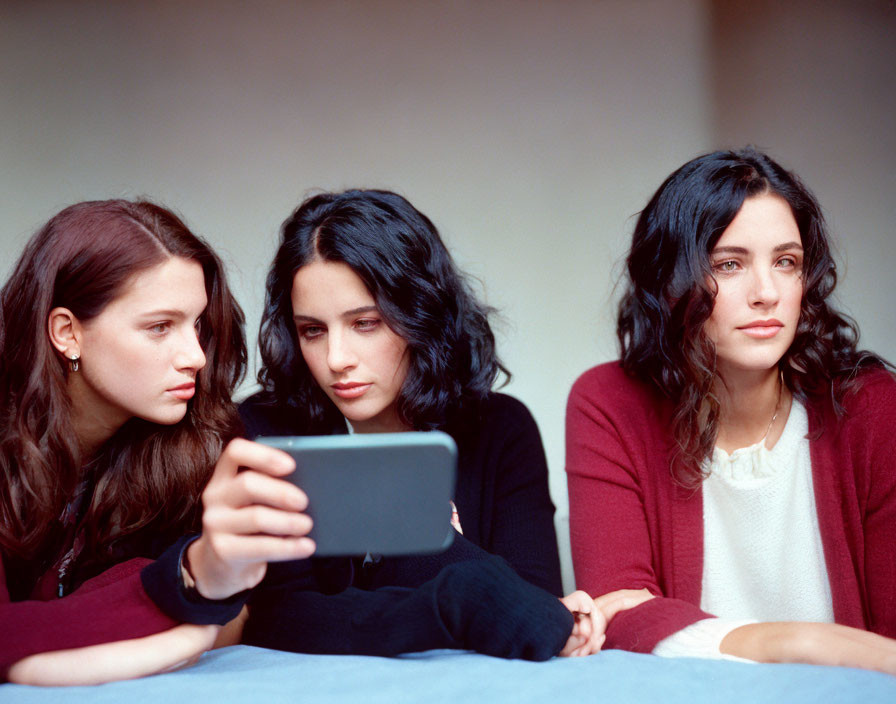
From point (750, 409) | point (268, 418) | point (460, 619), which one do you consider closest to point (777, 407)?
point (750, 409)

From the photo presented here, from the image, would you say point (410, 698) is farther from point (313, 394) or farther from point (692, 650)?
point (313, 394)

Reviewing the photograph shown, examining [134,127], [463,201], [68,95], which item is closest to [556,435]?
[463,201]

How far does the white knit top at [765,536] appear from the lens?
144cm

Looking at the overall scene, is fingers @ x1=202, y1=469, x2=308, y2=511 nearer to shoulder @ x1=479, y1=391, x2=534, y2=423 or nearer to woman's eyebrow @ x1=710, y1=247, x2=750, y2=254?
shoulder @ x1=479, y1=391, x2=534, y2=423

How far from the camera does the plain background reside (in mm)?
2145

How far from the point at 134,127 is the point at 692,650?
1820 mm

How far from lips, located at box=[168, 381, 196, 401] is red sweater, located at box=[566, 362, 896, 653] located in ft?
2.28

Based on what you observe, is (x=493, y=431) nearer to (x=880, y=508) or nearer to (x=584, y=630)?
(x=584, y=630)

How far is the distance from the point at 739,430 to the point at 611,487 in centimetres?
26

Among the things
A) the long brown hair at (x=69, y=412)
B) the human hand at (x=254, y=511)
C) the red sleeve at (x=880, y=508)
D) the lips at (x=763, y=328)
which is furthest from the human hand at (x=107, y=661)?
the red sleeve at (x=880, y=508)

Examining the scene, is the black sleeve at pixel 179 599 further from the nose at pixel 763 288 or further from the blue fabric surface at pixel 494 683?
the nose at pixel 763 288

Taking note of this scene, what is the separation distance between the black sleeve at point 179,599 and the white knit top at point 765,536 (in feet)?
2.82

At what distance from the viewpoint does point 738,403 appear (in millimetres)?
1519

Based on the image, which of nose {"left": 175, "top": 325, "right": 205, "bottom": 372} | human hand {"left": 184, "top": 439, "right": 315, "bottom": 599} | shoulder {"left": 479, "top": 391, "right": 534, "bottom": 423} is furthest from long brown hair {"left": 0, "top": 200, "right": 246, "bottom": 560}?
shoulder {"left": 479, "top": 391, "right": 534, "bottom": 423}
